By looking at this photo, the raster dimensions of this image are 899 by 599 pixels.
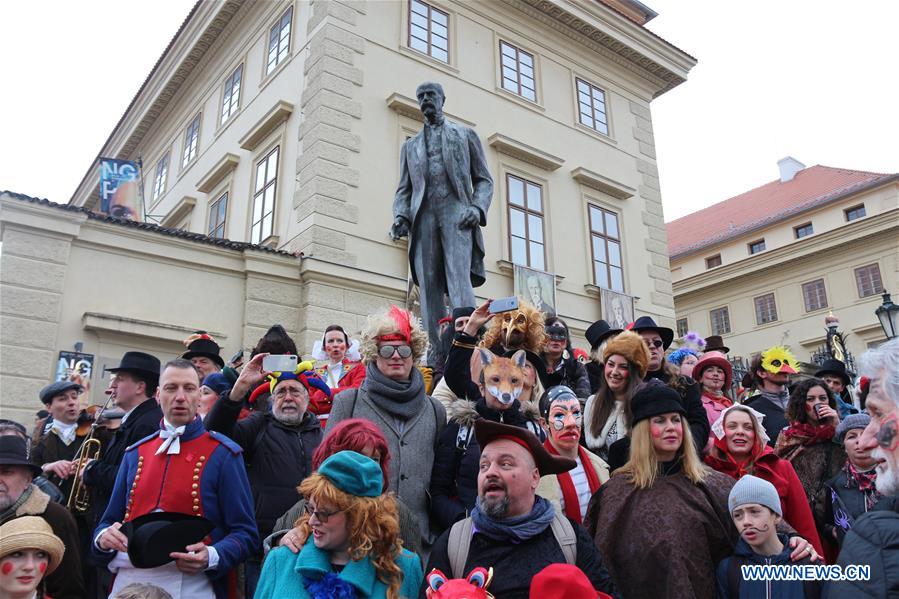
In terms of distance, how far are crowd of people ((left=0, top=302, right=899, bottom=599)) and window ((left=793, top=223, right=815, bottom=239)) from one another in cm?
3412

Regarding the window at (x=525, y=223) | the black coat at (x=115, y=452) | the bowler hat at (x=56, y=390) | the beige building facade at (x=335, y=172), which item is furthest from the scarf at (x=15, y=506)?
the window at (x=525, y=223)

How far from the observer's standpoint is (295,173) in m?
14.9

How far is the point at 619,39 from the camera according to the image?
20.7m

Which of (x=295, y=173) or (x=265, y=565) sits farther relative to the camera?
(x=295, y=173)

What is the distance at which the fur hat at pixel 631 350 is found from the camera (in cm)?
450

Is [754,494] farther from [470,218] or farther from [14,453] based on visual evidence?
[470,218]

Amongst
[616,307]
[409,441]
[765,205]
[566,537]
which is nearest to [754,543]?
[566,537]

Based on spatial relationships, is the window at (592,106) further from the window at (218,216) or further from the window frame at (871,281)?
the window frame at (871,281)

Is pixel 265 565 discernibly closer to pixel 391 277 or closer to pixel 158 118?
pixel 391 277

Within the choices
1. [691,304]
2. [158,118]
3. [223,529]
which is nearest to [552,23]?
[158,118]

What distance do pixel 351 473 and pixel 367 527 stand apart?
0.23 meters

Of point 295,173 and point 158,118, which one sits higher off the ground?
point 158,118

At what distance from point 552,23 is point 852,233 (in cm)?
2099

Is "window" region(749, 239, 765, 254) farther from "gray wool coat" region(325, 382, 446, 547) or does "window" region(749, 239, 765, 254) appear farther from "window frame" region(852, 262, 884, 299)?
"gray wool coat" region(325, 382, 446, 547)
